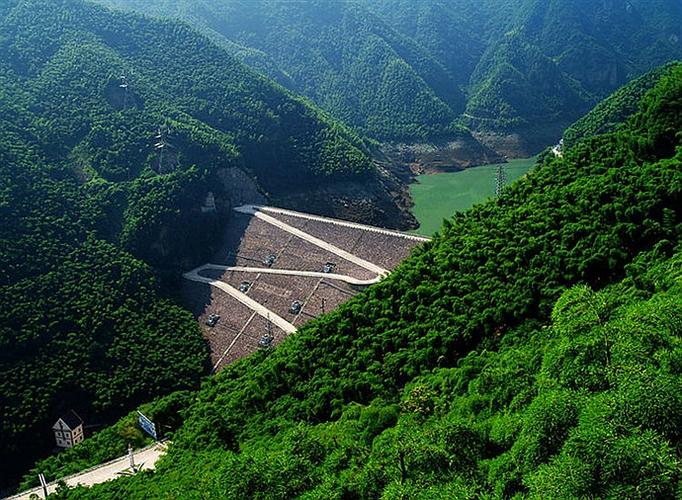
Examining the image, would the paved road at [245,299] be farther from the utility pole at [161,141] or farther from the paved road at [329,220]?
the utility pole at [161,141]

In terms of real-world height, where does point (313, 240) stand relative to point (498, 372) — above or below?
below

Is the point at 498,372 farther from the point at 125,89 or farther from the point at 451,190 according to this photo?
the point at 451,190

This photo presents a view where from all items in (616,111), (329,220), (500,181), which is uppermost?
(616,111)

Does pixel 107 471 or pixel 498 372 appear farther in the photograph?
pixel 107 471

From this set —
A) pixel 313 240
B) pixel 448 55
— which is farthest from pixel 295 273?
pixel 448 55

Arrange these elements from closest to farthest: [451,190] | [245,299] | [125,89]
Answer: [245,299] < [125,89] < [451,190]

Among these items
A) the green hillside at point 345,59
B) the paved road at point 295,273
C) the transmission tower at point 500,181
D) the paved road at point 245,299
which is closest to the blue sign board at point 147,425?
the paved road at point 245,299

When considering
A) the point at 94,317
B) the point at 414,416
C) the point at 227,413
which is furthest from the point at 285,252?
the point at 414,416

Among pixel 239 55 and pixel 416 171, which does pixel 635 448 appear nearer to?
pixel 416 171
